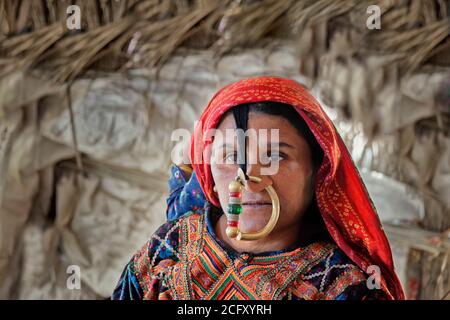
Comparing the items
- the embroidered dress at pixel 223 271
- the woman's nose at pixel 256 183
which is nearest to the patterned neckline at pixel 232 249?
the embroidered dress at pixel 223 271

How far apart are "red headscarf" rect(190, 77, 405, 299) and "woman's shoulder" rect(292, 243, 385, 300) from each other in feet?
0.05

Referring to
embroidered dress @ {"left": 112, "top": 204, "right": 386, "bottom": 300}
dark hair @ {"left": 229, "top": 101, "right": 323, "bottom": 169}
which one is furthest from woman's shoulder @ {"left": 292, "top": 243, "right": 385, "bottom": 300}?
dark hair @ {"left": 229, "top": 101, "right": 323, "bottom": 169}

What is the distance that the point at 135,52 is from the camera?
1750 millimetres

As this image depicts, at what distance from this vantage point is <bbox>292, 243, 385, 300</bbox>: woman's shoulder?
1.16 meters

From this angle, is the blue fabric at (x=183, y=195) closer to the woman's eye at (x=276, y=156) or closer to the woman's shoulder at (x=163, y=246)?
the woman's shoulder at (x=163, y=246)

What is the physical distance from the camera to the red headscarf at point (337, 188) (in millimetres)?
1161

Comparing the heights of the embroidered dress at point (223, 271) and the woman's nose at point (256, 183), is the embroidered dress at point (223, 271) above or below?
below

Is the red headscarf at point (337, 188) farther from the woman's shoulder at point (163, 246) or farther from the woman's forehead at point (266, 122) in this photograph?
the woman's shoulder at point (163, 246)

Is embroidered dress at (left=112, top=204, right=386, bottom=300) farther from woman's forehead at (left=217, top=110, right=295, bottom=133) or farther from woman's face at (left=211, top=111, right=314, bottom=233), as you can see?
woman's forehead at (left=217, top=110, right=295, bottom=133)

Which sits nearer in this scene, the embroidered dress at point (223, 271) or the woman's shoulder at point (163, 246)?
the embroidered dress at point (223, 271)

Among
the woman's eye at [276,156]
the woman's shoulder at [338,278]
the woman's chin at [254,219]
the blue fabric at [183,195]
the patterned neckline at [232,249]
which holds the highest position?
the woman's eye at [276,156]

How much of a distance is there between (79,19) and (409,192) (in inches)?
35.9

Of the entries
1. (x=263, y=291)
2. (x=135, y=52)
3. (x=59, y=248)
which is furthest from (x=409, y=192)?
(x=59, y=248)

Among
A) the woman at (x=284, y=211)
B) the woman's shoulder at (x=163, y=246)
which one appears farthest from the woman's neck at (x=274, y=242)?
the woman's shoulder at (x=163, y=246)
